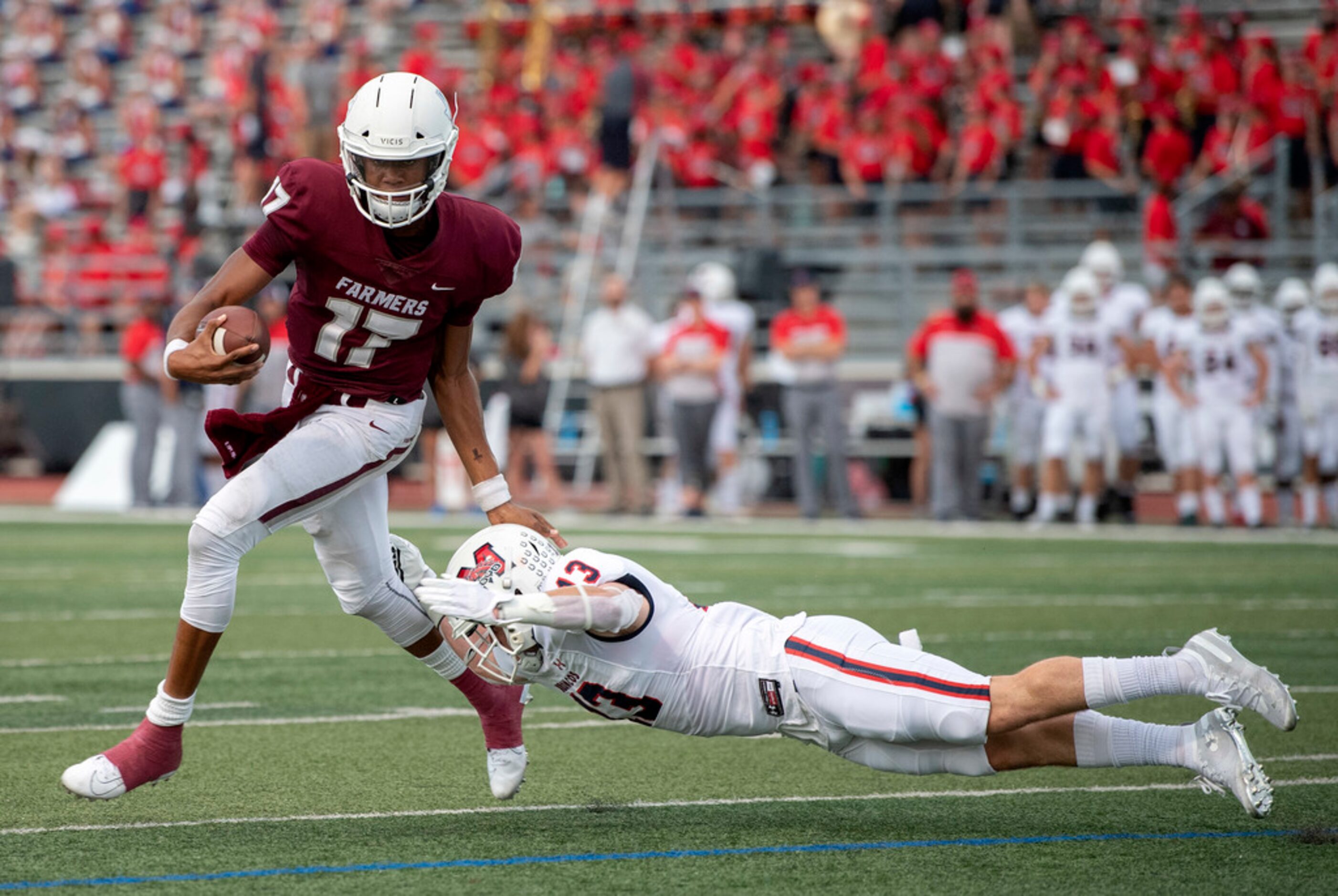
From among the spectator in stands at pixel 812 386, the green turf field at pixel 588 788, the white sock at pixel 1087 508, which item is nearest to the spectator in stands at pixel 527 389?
the spectator in stands at pixel 812 386

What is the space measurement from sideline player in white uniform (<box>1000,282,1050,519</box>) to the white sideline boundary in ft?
33.2

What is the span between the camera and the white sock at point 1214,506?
1404cm

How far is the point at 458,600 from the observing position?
3.68 metres

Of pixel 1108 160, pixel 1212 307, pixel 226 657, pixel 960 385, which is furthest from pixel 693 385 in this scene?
pixel 226 657

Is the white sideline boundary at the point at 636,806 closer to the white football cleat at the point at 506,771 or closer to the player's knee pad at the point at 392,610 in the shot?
the white football cleat at the point at 506,771

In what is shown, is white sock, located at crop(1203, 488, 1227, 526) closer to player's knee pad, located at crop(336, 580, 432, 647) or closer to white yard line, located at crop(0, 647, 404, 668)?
white yard line, located at crop(0, 647, 404, 668)

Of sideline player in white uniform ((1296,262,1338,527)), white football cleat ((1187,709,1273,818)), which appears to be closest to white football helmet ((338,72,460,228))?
white football cleat ((1187,709,1273,818))

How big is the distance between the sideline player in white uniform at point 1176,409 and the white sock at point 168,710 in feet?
36.5

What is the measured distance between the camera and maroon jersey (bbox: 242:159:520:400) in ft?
14.3

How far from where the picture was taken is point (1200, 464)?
14148mm

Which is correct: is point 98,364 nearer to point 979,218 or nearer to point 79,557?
point 79,557

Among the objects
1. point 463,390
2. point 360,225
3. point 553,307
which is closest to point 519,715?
point 463,390

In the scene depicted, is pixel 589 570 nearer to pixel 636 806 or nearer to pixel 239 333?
pixel 636 806

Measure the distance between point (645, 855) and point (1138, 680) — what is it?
1155mm
